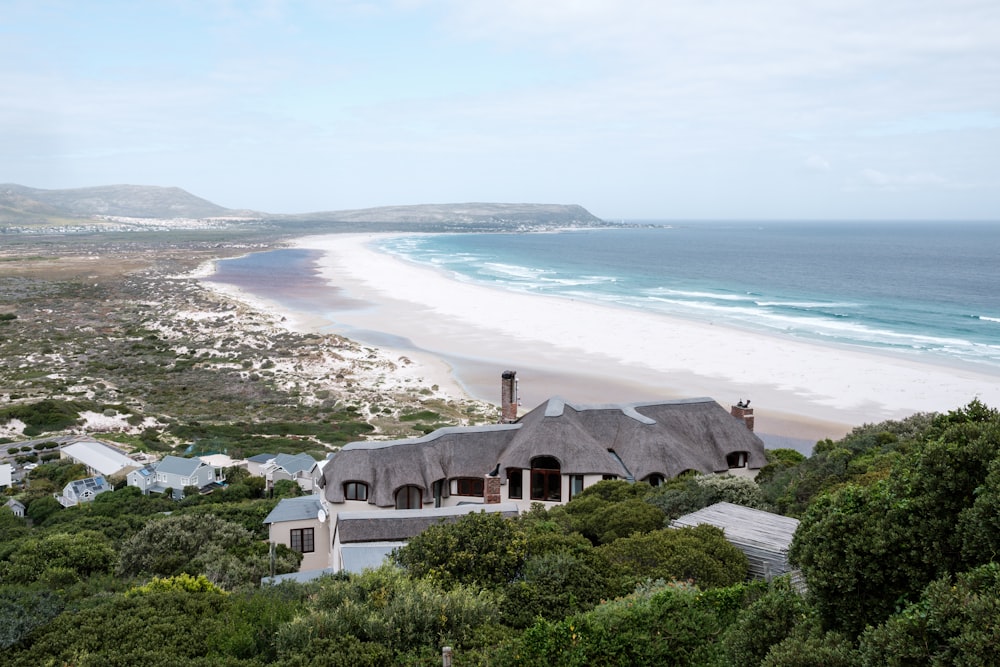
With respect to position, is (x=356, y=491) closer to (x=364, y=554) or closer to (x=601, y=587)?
(x=364, y=554)

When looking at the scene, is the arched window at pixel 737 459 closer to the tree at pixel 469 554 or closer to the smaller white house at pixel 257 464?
the tree at pixel 469 554

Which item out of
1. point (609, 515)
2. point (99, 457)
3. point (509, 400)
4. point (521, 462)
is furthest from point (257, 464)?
point (609, 515)

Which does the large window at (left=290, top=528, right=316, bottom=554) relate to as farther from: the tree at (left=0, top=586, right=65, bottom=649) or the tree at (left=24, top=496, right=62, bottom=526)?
the tree at (left=24, top=496, right=62, bottom=526)

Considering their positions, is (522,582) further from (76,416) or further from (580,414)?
(76,416)

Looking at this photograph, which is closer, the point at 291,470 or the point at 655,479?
the point at 655,479

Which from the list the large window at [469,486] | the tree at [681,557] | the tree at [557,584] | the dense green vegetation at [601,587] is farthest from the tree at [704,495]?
the large window at [469,486]

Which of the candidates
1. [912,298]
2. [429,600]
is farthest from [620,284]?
[429,600]
